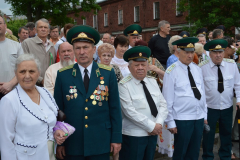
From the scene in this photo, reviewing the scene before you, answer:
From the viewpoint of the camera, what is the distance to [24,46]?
5504 millimetres

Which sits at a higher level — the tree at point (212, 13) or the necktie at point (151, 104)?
the tree at point (212, 13)

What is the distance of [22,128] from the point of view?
2961mm

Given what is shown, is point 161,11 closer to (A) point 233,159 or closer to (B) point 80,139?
(A) point 233,159

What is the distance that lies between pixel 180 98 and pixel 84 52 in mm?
2013

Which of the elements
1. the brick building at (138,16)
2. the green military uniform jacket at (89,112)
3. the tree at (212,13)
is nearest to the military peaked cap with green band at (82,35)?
the green military uniform jacket at (89,112)

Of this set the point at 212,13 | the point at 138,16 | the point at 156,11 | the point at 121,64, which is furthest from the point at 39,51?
the point at 138,16

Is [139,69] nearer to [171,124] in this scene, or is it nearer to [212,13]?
[171,124]

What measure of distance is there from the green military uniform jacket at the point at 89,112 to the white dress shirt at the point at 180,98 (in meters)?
1.46

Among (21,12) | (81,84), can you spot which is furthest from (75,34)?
(21,12)

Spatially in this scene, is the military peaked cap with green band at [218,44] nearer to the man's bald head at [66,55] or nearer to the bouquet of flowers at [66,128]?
the man's bald head at [66,55]

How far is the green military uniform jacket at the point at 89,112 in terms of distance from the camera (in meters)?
3.43

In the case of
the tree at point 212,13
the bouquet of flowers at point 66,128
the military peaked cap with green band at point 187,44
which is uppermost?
the tree at point 212,13

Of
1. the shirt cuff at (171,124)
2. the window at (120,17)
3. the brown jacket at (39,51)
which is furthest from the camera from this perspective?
the window at (120,17)

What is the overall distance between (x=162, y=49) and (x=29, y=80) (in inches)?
183
